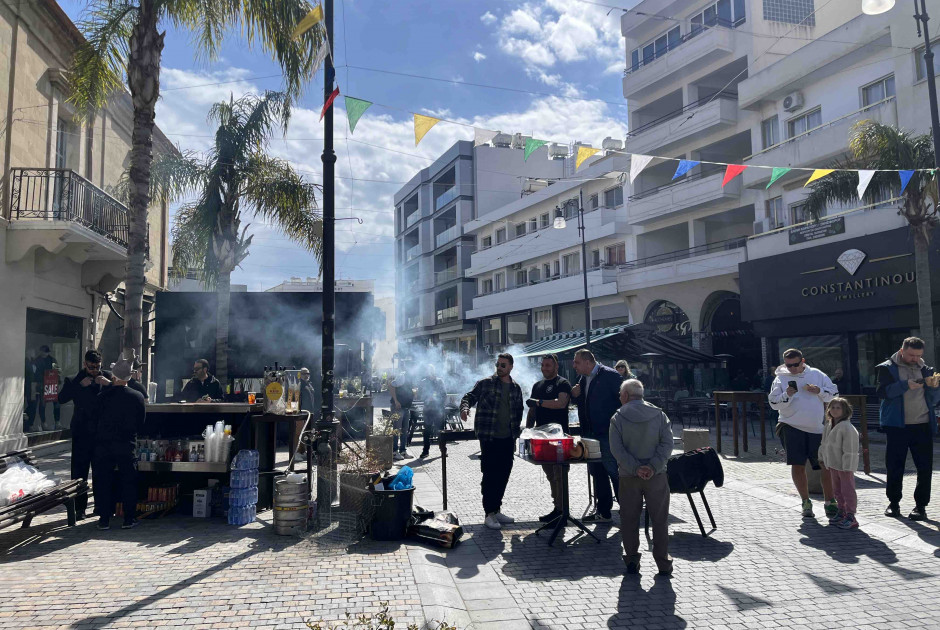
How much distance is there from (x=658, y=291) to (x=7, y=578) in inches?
1054

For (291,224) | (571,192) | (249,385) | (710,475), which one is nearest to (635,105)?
(571,192)

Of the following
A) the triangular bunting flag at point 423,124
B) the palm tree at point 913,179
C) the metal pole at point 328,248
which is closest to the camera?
the metal pole at point 328,248

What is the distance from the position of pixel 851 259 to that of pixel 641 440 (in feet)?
53.9

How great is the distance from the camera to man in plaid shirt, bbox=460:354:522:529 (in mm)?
6988

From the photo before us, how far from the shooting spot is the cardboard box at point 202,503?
728 centimetres

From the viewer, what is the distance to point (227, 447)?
7375 millimetres

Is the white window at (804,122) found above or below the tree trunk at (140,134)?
above

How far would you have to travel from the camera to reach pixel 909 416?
6.91 metres

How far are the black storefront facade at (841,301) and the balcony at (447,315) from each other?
Answer: 30.6 metres

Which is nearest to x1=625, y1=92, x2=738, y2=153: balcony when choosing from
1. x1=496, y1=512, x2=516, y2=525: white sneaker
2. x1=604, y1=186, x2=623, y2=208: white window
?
x1=604, y1=186, x2=623, y2=208: white window

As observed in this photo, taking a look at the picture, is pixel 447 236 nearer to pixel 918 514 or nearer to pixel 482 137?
pixel 482 137

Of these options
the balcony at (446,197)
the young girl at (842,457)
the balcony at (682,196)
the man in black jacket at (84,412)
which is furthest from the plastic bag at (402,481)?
the balcony at (446,197)

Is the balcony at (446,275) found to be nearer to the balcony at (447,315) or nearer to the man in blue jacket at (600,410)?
the balcony at (447,315)

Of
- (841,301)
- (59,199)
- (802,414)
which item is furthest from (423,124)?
(841,301)
